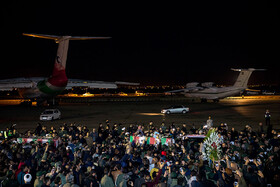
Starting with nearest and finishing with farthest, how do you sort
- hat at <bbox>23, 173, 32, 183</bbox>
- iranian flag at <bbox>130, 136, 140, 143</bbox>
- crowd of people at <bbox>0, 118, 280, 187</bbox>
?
1. crowd of people at <bbox>0, 118, 280, 187</bbox>
2. hat at <bbox>23, 173, 32, 183</bbox>
3. iranian flag at <bbox>130, 136, 140, 143</bbox>

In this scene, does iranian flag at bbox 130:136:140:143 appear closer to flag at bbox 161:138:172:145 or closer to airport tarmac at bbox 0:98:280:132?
A: flag at bbox 161:138:172:145

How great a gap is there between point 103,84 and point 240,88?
27533 millimetres

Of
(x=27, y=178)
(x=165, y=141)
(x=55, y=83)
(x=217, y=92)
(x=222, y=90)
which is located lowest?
(x=27, y=178)

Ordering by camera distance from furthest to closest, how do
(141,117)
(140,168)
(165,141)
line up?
(141,117), (165,141), (140,168)

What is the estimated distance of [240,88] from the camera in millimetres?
50281

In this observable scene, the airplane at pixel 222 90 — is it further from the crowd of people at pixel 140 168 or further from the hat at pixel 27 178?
the hat at pixel 27 178

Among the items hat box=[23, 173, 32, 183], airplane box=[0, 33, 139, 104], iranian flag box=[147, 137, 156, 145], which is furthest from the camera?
airplane box=[0, 33, 139, 104]

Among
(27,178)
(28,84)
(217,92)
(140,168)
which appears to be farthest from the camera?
(217,92)

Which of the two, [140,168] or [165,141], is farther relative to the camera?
[165,141]

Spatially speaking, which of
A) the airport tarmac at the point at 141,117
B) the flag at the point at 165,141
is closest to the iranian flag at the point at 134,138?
the flag at the point at 165,141

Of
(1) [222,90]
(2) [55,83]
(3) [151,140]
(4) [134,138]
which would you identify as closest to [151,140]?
(3) [151,140]

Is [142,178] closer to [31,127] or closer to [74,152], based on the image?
[74,152]

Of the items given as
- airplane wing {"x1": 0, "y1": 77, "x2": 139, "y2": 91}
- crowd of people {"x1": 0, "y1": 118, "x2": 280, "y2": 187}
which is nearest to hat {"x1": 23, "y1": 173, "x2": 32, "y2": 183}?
crowd of people {"x1": 0, "y1": 118, "x2": 280, "y2": 187}

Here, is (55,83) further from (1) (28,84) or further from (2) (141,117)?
(2) (141,117)
